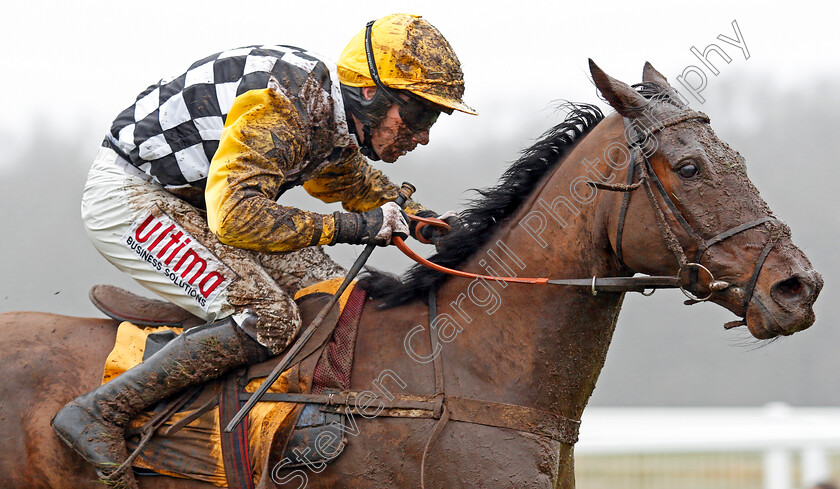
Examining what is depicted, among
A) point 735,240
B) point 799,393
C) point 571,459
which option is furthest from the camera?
point 799,393

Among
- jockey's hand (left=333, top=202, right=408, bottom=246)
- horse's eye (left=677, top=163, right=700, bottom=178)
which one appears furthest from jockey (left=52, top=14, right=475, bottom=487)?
horse's eye (left=677, top=163, right=700, bottom=178)

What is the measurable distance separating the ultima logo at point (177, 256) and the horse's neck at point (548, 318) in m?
1.03

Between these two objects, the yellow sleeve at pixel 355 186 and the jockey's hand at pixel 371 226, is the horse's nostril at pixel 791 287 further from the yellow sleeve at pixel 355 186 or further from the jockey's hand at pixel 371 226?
the yellow sleeve at pixel 355 186

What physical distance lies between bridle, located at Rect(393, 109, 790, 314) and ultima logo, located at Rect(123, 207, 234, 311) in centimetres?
128

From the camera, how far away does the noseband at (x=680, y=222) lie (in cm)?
305

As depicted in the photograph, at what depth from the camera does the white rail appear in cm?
727

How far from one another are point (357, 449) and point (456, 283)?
82 cm

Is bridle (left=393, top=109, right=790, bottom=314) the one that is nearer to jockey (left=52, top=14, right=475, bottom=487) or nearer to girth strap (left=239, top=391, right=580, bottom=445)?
girth strap (left=239, top=391, right=580, bottom=445)

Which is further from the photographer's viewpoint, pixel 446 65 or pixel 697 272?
pixel 446 65

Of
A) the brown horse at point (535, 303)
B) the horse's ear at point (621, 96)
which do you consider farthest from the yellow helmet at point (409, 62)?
the horse's ear at point (621, 96)

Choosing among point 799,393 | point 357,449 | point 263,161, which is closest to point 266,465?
point 357,449

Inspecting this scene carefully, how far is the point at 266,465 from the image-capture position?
3.29m

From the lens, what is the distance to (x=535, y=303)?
344 cm

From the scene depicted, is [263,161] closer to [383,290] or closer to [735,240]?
[383,290]
